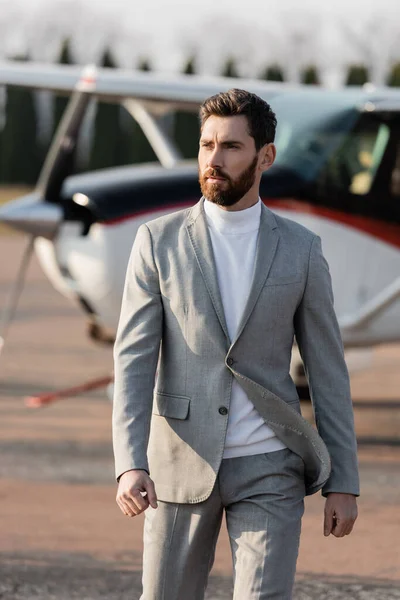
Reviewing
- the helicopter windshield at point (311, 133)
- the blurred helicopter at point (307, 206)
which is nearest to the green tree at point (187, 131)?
the blurred helicopter at point (307, 206)

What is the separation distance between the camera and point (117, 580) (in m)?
4.82

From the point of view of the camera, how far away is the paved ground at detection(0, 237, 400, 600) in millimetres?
4793

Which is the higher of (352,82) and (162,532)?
(162,532)

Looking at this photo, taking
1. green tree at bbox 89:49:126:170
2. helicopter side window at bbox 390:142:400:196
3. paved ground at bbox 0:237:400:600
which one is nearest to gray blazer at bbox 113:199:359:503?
paved ground at bbox 0:237:400:600

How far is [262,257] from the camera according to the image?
115 inches

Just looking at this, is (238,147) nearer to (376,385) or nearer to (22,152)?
(376,385)

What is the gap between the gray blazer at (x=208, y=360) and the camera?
2.86m

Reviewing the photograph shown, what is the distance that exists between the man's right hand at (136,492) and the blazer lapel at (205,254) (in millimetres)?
377

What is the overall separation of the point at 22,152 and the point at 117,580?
32805 mm

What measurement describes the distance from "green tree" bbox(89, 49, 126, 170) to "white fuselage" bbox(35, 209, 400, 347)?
26.7 m

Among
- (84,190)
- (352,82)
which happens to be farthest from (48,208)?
(352,82)

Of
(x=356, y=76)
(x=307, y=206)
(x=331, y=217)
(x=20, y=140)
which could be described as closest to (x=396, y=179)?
(x=331, y=217)

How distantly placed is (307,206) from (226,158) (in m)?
5.17

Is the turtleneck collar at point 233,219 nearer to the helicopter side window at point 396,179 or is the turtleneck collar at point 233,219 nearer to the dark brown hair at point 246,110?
the dark brown hair at point 246,110
